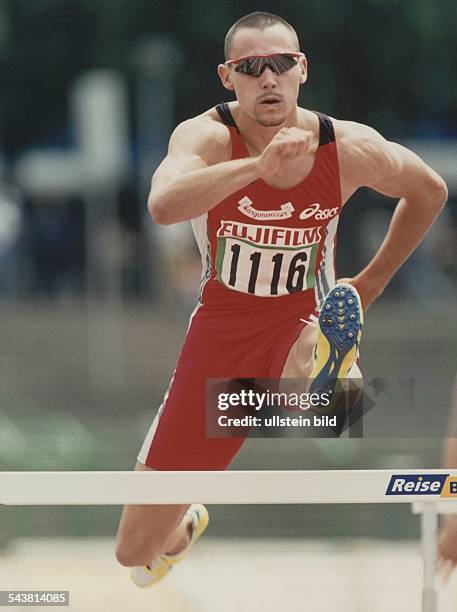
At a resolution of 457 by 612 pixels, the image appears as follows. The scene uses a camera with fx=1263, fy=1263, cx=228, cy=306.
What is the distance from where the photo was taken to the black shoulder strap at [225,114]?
4.11m

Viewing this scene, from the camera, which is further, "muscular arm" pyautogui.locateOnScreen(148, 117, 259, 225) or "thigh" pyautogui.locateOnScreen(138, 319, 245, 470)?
"thigh" pyautogui.locateOnScreen(138, 319, 245, 470)

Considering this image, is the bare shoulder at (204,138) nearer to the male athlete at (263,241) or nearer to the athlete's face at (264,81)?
the male athlete at (263,241)

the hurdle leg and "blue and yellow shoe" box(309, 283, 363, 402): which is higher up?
"blue and yellow shoe" box(309, 283, 363, 402)

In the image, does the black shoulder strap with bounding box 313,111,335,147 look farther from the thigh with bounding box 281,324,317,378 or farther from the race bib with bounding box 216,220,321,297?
the thigh with bounding box 281,324,317,378

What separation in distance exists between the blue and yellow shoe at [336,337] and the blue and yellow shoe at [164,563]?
62cm

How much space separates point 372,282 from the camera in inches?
170

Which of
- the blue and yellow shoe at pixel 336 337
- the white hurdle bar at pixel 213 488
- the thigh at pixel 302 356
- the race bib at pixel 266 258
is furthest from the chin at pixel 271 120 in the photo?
the white hurdle bar at pixel 213 488

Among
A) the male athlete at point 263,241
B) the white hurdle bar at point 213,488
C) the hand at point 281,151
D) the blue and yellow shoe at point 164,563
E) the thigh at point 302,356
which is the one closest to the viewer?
the hand at point 281,151

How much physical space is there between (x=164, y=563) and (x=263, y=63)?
1.74 metres

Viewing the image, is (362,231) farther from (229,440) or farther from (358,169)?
(229,440)

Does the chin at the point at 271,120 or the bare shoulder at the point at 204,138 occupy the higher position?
the chin at the point at 271,120

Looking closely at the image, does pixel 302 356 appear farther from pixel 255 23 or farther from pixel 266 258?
pixel 255 23

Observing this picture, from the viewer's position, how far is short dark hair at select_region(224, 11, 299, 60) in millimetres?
4117

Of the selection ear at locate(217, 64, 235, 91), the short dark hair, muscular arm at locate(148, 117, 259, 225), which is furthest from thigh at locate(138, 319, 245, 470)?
the short dark hair
